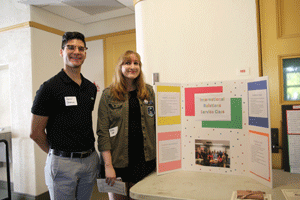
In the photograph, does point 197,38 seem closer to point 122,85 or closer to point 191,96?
point 191,96

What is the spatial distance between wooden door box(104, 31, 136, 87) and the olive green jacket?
8.17 feet

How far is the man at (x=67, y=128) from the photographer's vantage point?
147cm

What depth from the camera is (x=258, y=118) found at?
1.28 m

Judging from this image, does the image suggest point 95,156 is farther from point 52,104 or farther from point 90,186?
point 52,104

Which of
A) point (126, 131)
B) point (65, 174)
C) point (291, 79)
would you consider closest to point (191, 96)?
point (126, 131)

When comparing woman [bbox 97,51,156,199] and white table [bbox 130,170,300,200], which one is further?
woman [bbox 97,51,156,199]

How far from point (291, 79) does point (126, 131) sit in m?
1.24

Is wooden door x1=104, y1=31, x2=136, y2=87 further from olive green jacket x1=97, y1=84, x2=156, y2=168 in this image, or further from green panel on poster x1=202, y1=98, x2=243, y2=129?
green panel on poster x1=202, y1=98, x2=243, y2=129

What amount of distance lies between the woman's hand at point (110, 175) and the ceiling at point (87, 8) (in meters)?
2.54

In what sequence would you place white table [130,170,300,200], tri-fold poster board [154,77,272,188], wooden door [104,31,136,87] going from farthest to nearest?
1. wooden door [104,31,136,87]
2. tri-fold poster board [154,77,272,188]
3. white table [130,170,300,200]

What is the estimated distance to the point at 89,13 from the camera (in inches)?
144

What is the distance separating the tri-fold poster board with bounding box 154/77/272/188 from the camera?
4.42 ft

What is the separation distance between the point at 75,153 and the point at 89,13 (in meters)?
2.87

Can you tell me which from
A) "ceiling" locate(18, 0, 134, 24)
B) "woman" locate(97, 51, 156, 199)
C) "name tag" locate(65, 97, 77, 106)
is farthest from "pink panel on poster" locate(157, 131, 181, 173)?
"ceiling" locate(18, 0, 134, 24)
